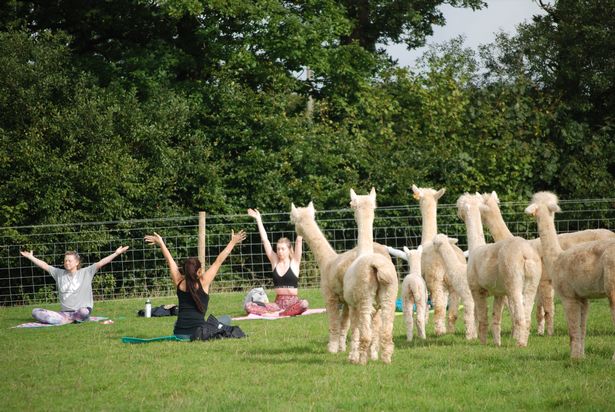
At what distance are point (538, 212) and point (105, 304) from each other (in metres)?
13.1

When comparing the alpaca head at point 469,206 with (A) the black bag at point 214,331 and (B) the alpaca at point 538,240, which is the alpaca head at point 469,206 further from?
(A) the black bag at point 214,331

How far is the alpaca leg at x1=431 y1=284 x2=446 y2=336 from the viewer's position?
1335 centimetres

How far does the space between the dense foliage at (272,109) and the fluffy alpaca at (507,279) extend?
49.0ft

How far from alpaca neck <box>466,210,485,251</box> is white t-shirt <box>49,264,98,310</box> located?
26.6 feet

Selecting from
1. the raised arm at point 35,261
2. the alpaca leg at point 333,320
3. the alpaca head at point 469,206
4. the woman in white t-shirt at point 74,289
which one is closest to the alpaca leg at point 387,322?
the alpaca leg at point 333,320

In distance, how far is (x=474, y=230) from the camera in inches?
520

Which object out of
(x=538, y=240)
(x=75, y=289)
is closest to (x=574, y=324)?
(x=538, y=240)

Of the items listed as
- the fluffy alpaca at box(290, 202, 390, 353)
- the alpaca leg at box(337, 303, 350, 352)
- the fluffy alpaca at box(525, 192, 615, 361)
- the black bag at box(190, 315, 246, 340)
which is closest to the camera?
the fluffy alpaca at box(525, 192, 615, 361)

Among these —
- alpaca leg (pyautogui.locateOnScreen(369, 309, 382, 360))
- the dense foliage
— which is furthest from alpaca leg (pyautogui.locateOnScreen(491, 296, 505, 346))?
the dense foliage

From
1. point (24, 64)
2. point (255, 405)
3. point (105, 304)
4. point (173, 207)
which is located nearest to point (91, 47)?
point (24, 64)

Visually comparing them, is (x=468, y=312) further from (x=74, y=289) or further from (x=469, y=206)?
(x=74, y=289)

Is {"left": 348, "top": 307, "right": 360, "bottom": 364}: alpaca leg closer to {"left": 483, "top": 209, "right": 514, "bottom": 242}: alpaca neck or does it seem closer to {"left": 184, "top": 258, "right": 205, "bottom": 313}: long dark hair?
{"left": 184, "top": 258, "right": 205, "bottom": 313}: long dark hair

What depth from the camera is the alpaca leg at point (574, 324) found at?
33.6 ft

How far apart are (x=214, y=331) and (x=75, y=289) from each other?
5.42 metres
